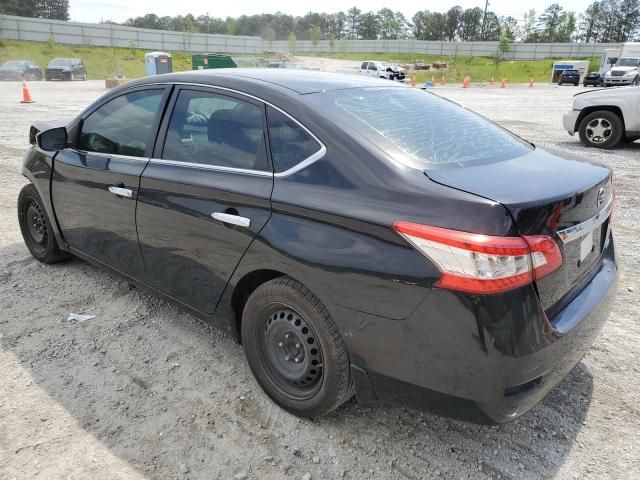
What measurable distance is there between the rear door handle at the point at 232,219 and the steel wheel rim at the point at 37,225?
2.31m

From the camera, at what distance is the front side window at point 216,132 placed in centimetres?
257

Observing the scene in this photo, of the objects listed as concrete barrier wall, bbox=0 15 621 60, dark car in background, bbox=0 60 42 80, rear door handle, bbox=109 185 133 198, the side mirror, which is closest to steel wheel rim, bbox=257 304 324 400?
rear door handle, bbox=109 185 133 198

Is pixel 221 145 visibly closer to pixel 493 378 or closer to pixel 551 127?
pixel 493 378

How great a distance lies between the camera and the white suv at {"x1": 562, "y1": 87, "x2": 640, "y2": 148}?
29.4ft

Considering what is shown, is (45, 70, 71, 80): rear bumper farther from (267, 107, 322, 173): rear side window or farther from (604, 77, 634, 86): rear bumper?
(604, 77, 634, 86): rear bumper

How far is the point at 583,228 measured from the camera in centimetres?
213

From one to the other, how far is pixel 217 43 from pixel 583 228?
74045mm

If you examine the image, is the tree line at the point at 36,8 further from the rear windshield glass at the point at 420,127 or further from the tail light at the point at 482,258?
the tail light at the point at 482,258

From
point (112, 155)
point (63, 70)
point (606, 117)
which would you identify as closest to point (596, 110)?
point (606, 117)

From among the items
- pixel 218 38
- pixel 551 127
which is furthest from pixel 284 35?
pixel 551 127

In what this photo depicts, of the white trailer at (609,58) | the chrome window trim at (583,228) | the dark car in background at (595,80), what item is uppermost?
the white trailer at (609,58)

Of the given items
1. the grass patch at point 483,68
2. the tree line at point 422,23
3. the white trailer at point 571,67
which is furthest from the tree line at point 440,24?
the white trailer at point 571,67

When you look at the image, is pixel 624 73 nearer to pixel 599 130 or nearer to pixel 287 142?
pixel 599 130

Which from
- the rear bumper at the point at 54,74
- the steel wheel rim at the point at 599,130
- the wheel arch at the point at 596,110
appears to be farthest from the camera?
the rear bumper at the point at 54,74
